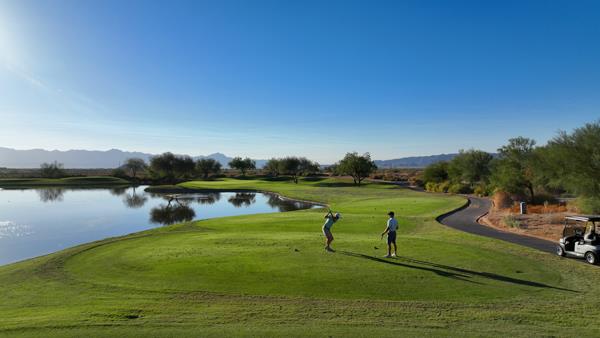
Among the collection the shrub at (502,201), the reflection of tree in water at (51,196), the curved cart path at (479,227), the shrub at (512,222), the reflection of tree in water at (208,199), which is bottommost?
the reflection of tree in water at (208,199)

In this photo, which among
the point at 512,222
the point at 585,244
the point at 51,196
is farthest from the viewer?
the point at 51,196

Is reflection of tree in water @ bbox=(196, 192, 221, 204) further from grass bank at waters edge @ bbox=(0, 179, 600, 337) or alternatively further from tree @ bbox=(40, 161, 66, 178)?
tree @ bbox=(40, 161, 66, 178)

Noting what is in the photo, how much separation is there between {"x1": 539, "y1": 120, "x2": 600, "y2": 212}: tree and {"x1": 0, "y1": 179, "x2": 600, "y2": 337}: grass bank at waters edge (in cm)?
1425

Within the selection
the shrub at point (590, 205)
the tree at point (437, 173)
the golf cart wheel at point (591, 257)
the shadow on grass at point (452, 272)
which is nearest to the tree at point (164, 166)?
the tree at point (437, 173)

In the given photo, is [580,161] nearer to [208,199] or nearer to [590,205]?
Result: [590,205]

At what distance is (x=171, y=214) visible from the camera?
46.2 metres

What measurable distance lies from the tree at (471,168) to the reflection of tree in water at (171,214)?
4902 centimetres

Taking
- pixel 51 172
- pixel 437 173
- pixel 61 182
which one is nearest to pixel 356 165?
pixel 437 173

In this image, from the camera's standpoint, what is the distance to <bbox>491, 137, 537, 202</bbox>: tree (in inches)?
1557

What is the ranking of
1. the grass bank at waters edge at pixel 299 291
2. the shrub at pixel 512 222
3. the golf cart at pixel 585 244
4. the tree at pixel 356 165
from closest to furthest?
the grass bank at waters edge at pixel 299 291 < the golf cart at pixel 585 244 < the shrub at pixel 512 222 < the tree at pixel 356 165

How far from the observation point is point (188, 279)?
42.1 feet

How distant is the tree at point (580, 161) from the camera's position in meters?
26.6

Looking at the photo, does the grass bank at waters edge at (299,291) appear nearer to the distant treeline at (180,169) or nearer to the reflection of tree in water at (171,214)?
the reflection of tree in water at (171,214)

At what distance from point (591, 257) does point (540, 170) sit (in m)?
24.5
